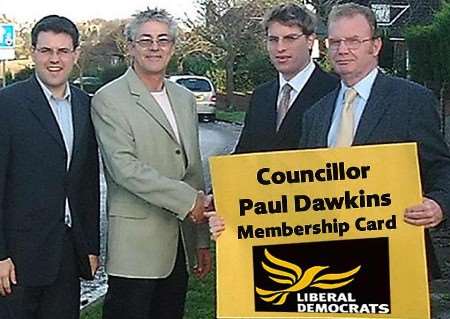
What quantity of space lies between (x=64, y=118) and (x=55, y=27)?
44 cm

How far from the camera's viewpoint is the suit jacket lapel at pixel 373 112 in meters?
4.10

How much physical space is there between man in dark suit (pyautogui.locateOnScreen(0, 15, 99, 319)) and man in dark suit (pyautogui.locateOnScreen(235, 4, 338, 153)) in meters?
0.84

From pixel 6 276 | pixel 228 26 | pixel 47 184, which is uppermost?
pixel 228 26

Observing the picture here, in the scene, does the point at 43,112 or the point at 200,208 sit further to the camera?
the point at 200,208

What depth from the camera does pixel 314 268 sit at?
4.11 m

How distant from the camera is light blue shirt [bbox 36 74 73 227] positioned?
15.1ft

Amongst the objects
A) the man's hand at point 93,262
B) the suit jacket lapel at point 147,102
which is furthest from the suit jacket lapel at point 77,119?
the man's hand at point 93,262

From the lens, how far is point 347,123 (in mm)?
4223

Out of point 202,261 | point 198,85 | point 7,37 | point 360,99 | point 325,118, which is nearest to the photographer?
point 360,99

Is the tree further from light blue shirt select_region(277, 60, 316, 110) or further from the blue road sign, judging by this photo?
light blue shirt select_region(277, 60, 316, 110)

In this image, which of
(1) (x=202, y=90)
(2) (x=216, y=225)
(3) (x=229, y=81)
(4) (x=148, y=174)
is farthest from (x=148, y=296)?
(3) (x=229, y=81)

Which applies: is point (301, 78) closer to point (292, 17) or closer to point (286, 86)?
point (286, 86)

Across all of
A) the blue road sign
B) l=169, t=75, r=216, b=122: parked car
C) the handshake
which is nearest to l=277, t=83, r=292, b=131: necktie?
the handshake

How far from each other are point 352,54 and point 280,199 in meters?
0.69
